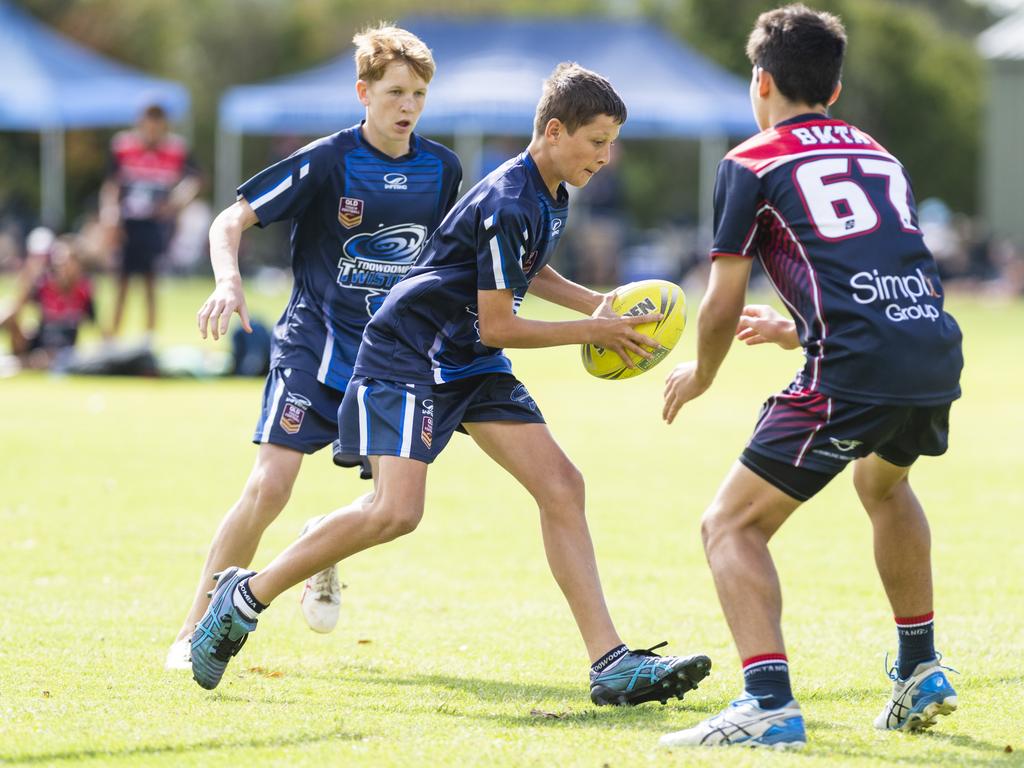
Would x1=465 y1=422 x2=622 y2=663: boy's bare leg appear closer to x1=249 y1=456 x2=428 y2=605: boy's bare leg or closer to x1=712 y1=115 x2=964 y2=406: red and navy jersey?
x1=249 y1=456 x2=428 y2=605: boy's bare leg

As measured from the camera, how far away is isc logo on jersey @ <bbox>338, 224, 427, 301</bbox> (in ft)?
19.6

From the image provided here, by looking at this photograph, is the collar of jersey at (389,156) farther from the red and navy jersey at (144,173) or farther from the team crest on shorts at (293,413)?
the red and navy jersey at (144,173)

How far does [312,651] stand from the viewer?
5949 mm

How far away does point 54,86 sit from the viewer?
97.8 feet

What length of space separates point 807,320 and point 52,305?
12.4 meters

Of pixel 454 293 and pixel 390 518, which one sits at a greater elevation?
pixel 454 293

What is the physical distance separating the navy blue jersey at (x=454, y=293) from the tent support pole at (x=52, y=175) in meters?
26.1

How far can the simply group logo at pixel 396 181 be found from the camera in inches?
235

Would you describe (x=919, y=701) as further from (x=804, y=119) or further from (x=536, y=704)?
(x=804, y=119)

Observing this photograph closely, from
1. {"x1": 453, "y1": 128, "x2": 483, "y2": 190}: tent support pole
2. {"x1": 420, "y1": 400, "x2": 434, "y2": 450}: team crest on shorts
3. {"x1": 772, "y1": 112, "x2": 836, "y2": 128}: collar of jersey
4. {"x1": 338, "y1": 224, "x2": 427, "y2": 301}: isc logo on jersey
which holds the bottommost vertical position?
{"x1": 453, "y1": 128, "x2": 483, "y2": 190}: tent support pole

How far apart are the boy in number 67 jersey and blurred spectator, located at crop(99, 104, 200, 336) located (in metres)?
12.7

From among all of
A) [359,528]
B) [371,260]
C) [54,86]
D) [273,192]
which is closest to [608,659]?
[359,528]

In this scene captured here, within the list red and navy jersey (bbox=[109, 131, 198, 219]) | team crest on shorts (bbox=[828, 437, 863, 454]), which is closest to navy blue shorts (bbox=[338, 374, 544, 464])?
team crest on shorts (bbox=[828, 437, 863, 454])

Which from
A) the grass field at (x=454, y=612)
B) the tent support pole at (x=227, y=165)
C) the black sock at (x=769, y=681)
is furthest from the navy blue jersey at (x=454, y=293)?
the tent support pole at (x=227, y=165)
